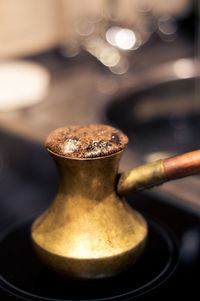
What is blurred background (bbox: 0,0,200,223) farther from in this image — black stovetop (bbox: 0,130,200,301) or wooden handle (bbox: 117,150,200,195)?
wooden handle (bbox: 117,150,200,195)

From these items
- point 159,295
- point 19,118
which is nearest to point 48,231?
point 159,295

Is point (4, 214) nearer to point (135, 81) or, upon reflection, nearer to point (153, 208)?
point (153, 208)

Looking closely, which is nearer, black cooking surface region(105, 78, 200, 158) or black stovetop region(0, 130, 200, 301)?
black stovetop region(0, 130, 200, 301)

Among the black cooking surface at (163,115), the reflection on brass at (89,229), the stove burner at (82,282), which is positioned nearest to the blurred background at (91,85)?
the black cooking surface at (163,115)

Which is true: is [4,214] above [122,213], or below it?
below

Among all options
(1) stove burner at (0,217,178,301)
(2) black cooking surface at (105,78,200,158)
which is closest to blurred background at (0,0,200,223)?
(2) black cooking surface at (105,78,200,158)

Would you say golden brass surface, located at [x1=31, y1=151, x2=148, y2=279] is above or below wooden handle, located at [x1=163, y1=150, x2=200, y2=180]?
below

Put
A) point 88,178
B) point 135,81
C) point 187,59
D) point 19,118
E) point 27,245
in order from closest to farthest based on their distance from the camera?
point 88,178, point 27,245, point 19,118, point 135,81, point 187,59
